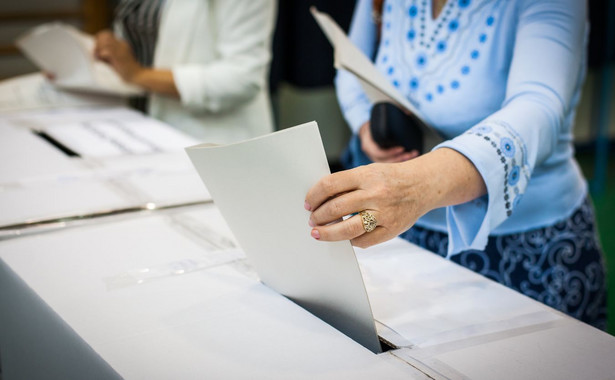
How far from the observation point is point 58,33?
1.99 meters

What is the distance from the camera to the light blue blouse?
2.89 feet

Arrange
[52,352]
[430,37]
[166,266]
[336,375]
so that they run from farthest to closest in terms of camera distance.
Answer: [430,37] < [166,266] < [52,352] < [336,375]

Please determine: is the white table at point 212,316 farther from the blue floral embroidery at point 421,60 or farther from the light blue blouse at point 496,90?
the blue floral embroidery at point 421,60

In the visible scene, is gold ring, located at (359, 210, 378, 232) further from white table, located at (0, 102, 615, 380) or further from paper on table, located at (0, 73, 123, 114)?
paper on table, located at (0, 73, 123, 114)

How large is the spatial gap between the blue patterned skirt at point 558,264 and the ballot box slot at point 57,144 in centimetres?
92

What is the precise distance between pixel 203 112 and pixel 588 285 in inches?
45.6

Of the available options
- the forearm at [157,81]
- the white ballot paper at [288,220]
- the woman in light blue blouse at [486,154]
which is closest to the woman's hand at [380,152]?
the woman in light blue blouse at [486,154]

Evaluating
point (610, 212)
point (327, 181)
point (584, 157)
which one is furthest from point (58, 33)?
point (584, 157)

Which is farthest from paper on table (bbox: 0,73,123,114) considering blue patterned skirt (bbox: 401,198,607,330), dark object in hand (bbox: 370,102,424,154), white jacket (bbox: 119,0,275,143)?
blue patterned skirt (bbox: 401,198,607,330)

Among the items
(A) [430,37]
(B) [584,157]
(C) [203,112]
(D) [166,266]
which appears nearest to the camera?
(D) [166,266]

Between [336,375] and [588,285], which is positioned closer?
[336,375]

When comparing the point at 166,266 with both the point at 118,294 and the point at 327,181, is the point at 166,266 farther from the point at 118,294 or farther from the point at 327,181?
the point at 327,181

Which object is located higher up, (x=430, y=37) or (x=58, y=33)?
(x=430, y=37)

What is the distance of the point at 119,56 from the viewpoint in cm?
197
